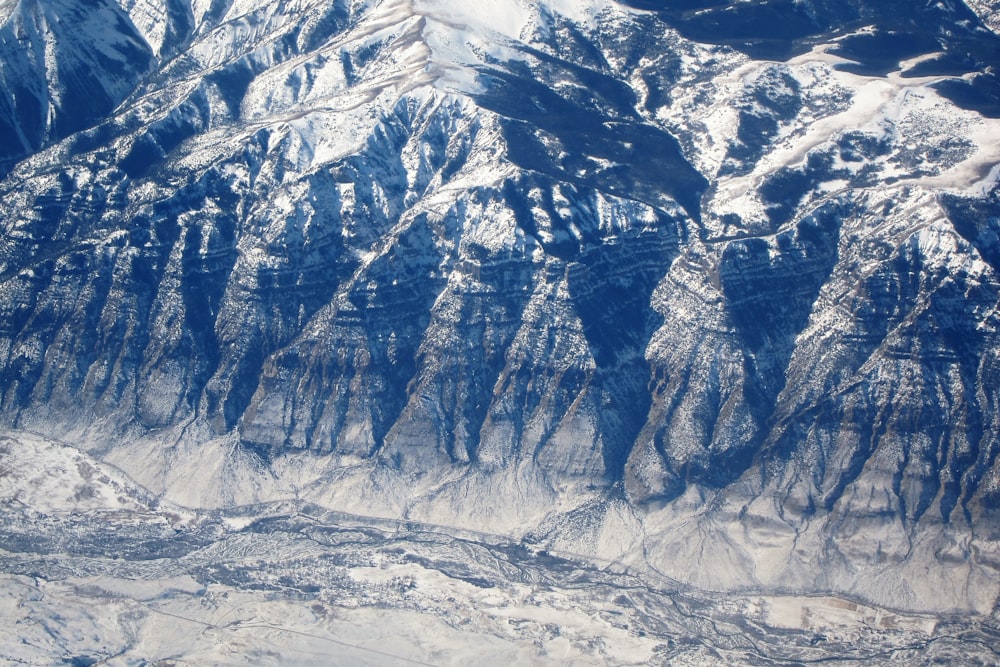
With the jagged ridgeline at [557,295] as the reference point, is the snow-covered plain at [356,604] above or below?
below

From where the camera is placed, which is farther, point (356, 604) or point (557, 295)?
point (557, 295)

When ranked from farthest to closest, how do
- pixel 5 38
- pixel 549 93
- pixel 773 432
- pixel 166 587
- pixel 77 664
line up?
pixel 5 38
pixel 549 93
pixel 773 432
pixel 166 587
pixel 77 664

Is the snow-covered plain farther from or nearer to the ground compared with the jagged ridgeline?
nearer to the ground

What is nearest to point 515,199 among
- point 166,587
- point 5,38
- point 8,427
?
point 166,587

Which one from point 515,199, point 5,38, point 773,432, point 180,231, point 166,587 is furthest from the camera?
point 5,38

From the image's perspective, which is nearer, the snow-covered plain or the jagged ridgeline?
the snow-covered plain

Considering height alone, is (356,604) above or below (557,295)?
below

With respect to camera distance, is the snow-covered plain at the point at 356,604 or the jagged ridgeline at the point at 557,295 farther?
the jagged ridgeline at the point at 557,295

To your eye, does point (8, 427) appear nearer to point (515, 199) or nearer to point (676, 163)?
point (515, 199)
